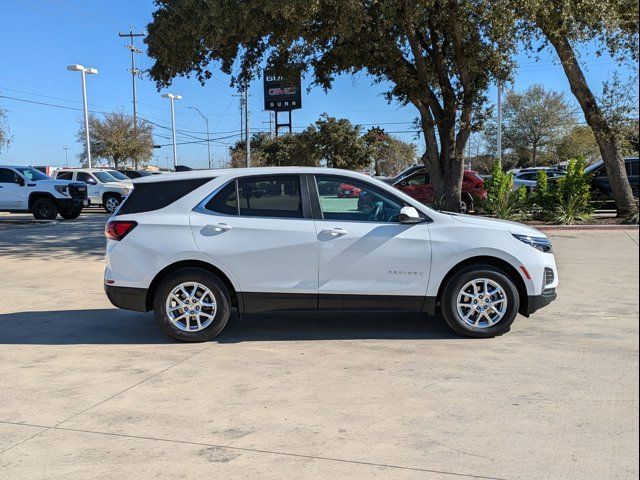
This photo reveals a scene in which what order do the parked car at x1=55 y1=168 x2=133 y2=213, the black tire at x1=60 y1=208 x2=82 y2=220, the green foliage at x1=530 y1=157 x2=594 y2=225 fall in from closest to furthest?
the green foliage at x1=530 y1=157 x2=594 y2=225 → the black tire at x1=60 y1=208 x2=82 y2=220 → the parked car at x1=55 y1=168 x2=133 y2=213

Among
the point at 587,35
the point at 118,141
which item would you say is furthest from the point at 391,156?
the point at 587,35

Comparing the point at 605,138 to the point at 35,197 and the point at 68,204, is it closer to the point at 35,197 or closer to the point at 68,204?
the point at 68,204

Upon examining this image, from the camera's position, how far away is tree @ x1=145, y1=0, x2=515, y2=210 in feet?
44.3

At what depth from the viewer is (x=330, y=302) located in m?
5.94

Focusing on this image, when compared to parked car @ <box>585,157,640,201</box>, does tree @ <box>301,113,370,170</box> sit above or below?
above

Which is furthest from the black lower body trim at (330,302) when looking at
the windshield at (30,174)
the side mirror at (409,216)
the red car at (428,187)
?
the windshield at (30,174)

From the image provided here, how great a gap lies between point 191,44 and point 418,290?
38.2 ft

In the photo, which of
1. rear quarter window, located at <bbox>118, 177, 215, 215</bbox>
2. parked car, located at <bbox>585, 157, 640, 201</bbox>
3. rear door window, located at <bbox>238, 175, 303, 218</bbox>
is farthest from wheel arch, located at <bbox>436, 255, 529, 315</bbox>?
parked car, located at <bbox>585, 157, 640, 201</bbox>

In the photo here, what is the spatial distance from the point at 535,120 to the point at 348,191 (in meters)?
54.8

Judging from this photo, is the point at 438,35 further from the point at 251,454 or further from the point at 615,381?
→ the point at 251,454

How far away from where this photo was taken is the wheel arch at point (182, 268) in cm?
601

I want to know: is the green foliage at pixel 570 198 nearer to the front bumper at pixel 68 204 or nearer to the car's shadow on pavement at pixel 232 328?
the car's shadow on pavement at pixel 232 328

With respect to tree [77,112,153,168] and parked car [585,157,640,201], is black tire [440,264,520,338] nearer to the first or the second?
parked car [585,157,640,201]

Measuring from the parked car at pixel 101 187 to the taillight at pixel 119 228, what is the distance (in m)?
18.8
